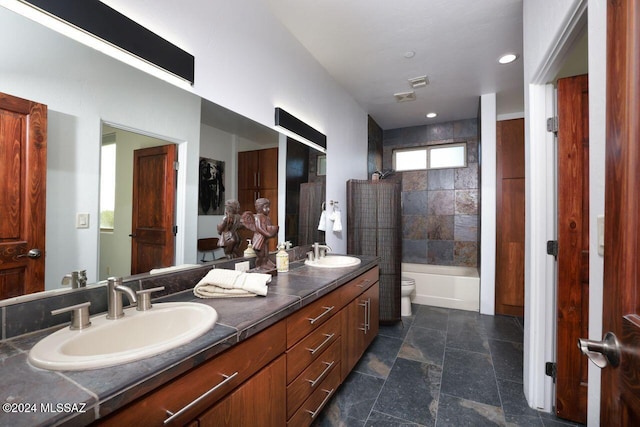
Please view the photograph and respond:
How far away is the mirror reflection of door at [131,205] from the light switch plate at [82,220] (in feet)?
0.17

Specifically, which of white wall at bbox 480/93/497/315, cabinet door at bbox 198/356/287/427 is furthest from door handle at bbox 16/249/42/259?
white wall at bbox 480/93/497/315

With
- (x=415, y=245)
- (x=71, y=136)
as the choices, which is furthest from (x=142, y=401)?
(x=415, y=245)

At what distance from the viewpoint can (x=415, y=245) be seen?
4.18 meters

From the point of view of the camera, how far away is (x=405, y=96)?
3189 millimetres

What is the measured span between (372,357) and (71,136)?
2391 millimetres

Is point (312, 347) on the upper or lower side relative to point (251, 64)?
lower

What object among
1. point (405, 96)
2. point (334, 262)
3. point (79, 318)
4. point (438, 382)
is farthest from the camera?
point (405, 96)

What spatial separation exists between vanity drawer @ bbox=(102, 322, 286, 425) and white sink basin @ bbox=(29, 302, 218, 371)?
0.10 meters

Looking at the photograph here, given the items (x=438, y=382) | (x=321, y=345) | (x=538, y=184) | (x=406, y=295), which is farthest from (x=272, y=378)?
(x=406, y=295)

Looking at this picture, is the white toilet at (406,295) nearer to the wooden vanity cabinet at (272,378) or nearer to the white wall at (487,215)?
the white wall at (487,215)

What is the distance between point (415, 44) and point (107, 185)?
2355mm

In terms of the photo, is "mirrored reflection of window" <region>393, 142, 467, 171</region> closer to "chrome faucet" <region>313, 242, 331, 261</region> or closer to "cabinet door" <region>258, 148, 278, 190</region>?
"chrome faucet" <region>313, 242, 331, 261</region>

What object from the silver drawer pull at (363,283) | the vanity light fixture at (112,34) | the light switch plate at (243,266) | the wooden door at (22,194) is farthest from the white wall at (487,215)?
the wooden door at (22,194)

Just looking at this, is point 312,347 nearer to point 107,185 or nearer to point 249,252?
point 249,252
